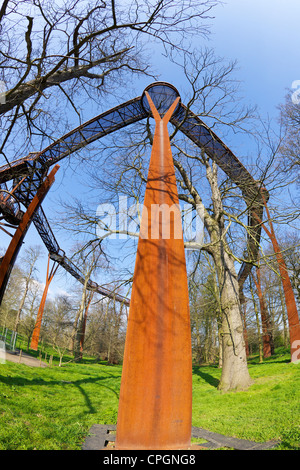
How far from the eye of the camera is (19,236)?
11.1 metres

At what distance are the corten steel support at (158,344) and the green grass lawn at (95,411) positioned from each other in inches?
50.7

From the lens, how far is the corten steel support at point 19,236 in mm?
10594

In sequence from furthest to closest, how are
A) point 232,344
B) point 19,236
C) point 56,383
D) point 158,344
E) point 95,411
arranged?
point 19,236
point 56,383
point 232,344
point 95,411
point 158,344

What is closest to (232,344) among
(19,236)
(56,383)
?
(56,383)

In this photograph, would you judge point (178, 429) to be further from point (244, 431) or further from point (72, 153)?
point (72, 153)

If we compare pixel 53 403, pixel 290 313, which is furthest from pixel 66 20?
pixel 290 313

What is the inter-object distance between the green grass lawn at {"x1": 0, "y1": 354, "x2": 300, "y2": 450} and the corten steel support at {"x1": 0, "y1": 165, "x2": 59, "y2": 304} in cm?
352

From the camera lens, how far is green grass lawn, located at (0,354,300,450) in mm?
3762

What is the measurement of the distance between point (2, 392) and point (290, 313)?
1043cm

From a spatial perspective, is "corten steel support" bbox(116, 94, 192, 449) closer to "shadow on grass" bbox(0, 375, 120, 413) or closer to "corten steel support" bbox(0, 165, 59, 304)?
"shadow on grass" bbox(0, 375, 120, 413)

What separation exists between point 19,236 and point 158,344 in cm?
960

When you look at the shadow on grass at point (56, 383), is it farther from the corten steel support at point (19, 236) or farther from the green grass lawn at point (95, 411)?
the corten steel support at point (19, 236)

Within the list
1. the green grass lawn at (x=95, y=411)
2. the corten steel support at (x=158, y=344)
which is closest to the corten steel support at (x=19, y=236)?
the green grass lawn at (x=95, y=411)

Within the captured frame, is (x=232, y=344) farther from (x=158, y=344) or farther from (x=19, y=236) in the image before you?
(x=19, y=236)
